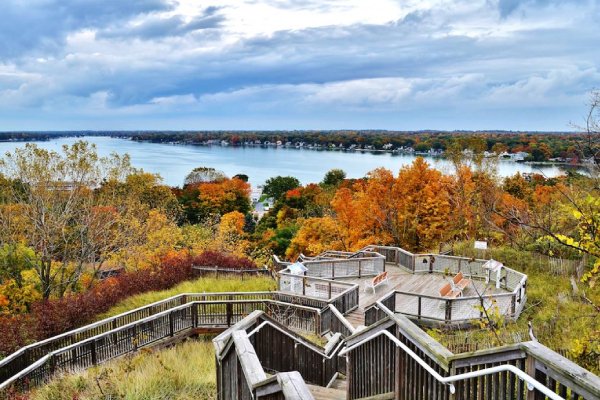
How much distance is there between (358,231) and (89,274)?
1812 centimetres

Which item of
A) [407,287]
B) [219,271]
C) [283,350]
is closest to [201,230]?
[219,271]

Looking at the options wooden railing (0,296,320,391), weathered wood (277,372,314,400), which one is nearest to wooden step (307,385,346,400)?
weathered wood (277,372,314,400)

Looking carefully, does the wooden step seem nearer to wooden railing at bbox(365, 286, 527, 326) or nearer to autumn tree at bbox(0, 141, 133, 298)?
wooden railing at bbox(365, 286, 527, 326)

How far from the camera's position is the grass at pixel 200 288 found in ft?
53.9

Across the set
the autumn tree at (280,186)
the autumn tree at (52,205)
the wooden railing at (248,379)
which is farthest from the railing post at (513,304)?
the autumn tree at (280,186)

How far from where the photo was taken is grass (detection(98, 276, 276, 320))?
16.4 m

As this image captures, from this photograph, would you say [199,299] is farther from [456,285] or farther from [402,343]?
[402,343]

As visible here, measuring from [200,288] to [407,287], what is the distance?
8330mm

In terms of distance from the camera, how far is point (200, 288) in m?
17.3

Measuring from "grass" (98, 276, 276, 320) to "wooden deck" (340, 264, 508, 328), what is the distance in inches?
145

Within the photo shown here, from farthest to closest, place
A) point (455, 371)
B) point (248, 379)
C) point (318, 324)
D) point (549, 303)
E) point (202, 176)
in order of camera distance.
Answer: point (202, 176)
point (549, 303)
point (318, 324)
point (248, 379)
point (455, 371)

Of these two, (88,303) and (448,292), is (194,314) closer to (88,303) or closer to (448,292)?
(88,303)

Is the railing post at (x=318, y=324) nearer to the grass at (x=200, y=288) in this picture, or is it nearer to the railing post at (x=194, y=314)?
the railing post at (x=194, y=314)

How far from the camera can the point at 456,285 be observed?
1688 cm
